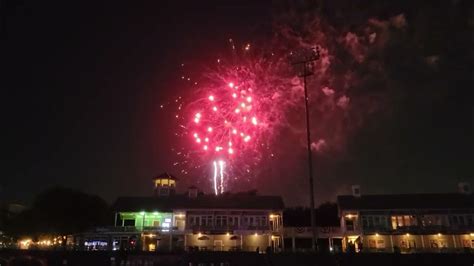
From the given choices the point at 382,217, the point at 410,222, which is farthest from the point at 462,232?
the point at 382,217

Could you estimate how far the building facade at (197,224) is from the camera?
50.9m

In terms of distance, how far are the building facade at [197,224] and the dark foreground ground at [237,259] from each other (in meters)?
8.96

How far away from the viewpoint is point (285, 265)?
3494cm

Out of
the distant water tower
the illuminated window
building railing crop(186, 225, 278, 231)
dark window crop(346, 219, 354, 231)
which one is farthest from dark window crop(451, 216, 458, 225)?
the distant water tower

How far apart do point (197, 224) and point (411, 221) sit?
2514 cm

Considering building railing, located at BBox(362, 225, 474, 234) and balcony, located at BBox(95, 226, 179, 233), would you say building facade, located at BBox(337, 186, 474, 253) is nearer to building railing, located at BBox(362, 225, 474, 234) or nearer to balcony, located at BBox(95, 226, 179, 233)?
building railing, located at BBox(362, 225, 474, 234)

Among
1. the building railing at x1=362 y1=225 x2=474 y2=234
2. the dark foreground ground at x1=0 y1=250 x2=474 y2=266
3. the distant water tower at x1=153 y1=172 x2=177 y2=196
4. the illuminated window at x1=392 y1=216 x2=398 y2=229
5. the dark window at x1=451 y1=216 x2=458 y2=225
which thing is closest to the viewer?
the dark foreground ground at x1=0 y1=250 x2=474 y2=266

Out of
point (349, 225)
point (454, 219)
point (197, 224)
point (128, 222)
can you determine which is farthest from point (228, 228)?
point (454, 219)

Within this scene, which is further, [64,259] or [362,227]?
[362,227]

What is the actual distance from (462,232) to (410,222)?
211 inches

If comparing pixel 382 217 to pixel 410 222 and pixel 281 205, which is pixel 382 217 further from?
pixel 281 205

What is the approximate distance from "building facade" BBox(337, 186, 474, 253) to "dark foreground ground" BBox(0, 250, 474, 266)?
44.4 ft

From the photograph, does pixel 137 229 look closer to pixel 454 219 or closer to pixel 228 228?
pixel 228 228

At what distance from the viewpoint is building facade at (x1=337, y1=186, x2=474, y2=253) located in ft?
155
